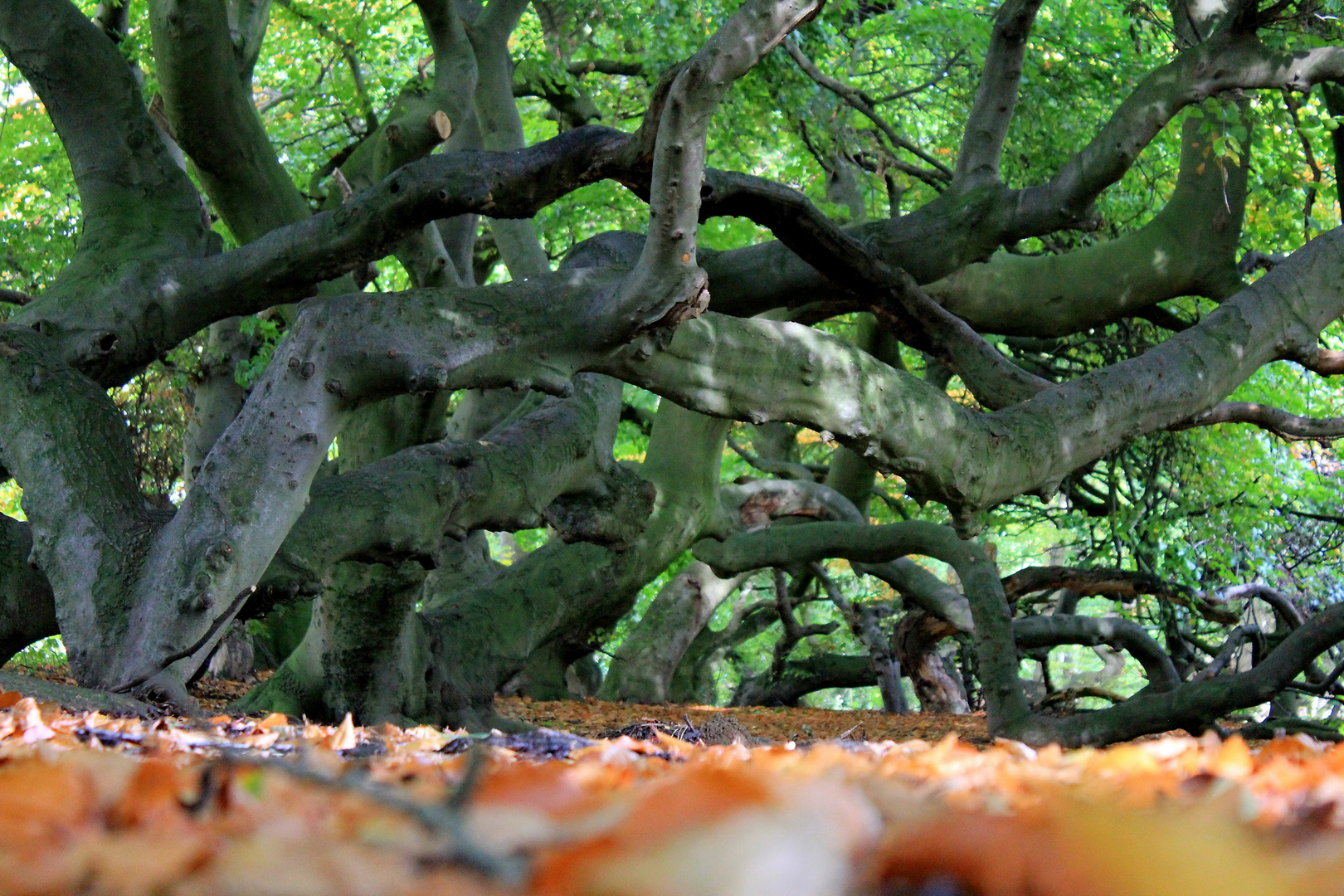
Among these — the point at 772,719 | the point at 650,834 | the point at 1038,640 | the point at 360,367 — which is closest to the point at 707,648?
the point at 772,719

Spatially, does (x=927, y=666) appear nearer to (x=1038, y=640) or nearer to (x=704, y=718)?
(x=1038, y=640)

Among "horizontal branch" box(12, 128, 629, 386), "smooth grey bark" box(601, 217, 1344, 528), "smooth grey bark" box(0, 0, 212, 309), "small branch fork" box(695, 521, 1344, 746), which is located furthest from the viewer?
"small branch fork" box(695, 521, 1344, 746)

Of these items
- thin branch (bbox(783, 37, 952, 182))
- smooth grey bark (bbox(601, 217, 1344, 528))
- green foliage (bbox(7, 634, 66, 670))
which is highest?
thin branch (bbox(783, 37, 952, 182))

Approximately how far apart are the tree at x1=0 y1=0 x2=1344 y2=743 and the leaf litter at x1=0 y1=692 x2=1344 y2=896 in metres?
2.55

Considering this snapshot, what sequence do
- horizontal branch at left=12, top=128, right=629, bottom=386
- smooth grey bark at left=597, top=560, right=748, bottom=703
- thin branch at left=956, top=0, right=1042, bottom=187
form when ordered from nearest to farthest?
horizontal branch at left=12, top=128, right=629, bottom=386 < thin branch at left=956, top=0, right=1042, bottom=187 < smooth grey bark at left=597, top=560, right=748, bottom=703

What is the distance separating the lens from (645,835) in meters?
0.67

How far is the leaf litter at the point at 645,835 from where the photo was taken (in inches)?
25.8

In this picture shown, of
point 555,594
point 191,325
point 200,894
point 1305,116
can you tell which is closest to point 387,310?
point 191,325

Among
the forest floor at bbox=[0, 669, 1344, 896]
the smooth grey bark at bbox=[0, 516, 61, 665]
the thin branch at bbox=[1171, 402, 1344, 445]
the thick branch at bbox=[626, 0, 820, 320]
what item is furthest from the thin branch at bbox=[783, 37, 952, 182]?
the forest floor at bbox=[0, 669, 1344, 896]

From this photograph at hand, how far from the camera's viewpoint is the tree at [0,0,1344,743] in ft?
12.1

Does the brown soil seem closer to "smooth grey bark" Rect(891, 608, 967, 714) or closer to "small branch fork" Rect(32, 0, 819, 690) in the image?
"smooth grey bark" Rect(891, 608, 967, 714)

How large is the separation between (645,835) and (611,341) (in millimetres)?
3178

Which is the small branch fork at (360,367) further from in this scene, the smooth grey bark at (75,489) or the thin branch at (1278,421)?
the thin branch at (1278,421)

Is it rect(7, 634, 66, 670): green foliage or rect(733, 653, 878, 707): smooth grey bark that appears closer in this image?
rect(7, 634, 66, 670): green foliage
